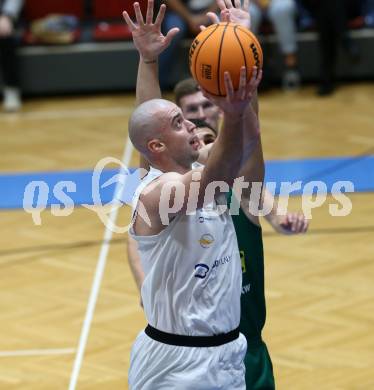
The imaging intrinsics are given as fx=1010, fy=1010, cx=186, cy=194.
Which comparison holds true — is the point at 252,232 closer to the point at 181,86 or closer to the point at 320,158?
the point at 181,86

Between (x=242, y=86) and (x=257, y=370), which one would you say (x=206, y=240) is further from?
(x=257, y=370)

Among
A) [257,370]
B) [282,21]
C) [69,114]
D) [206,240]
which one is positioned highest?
[206,240]

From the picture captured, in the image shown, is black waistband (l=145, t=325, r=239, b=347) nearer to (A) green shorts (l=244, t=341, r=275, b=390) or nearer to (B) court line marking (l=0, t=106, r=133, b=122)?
(A) green shorts (l=244, t=341, r=275, b=390)

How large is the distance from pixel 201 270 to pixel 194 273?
1.1 inches

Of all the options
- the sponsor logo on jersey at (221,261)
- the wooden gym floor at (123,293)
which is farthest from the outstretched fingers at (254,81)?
the wooden gym floor at (123,293)

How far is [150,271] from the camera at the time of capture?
388cm

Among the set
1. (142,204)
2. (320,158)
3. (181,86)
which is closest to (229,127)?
(142,204)

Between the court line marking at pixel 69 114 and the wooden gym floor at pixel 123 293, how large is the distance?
1.55 meters

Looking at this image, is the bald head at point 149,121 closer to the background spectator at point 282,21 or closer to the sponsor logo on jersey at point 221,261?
the sponsor logo on jersey at point 221,261

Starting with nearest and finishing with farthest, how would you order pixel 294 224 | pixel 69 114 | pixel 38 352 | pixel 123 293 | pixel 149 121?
pixel 149 121
pixel 294 224
pixel 38 352
pixel 123 293
pixel 69 114

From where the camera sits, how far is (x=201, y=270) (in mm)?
3785

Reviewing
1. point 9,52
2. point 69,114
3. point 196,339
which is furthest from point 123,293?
point 9,52

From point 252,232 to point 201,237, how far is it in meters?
0.76

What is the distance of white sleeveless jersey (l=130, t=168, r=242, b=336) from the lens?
378cm
